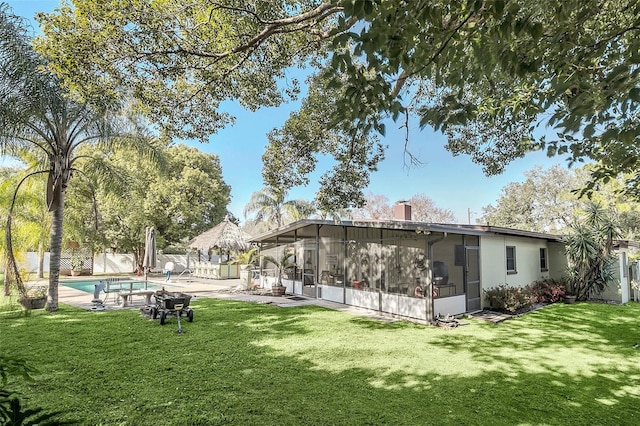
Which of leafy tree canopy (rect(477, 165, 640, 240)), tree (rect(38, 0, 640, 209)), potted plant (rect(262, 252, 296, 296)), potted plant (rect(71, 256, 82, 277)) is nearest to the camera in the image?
tree (rect(38, 0, 640, 209))

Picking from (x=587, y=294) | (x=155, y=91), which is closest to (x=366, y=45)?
(x=155, y=91)

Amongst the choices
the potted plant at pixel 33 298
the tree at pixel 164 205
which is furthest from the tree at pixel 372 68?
the tree at pixel 164 205

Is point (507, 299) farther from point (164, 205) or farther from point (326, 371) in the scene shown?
point (164, 205)

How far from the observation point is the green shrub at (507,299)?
11.5m

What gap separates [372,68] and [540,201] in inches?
1682

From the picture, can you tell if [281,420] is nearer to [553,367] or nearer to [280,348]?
[280,348]

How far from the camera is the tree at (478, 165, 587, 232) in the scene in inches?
1417

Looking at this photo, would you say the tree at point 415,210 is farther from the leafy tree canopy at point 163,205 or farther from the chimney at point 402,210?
the chimney at point 402,210

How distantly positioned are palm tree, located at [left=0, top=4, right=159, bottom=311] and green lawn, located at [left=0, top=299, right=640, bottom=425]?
3522mm

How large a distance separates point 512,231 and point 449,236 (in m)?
3.24

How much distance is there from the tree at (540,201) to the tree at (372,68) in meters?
33.5

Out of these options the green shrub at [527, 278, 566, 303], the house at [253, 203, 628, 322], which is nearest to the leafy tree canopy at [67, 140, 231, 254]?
the house at [253, 203, 628, 322]

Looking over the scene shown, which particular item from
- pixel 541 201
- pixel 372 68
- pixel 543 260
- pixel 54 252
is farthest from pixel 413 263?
pixel 541 201

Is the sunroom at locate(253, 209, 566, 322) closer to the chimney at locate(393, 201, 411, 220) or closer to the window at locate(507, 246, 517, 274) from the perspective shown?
the window at locate(507, 246, 517, 274)
